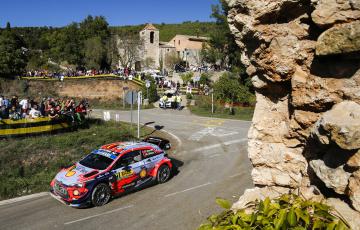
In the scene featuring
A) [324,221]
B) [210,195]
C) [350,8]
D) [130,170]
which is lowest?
[210,195]

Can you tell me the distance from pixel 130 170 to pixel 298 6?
32.5 feet

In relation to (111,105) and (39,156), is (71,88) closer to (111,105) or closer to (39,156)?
(111,105)

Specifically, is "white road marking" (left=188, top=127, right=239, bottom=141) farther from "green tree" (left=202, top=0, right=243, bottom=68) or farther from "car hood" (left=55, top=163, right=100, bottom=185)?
"green tree" (left=202, top=0, right=243, bottom=68)

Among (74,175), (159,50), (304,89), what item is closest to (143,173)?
(74,175)

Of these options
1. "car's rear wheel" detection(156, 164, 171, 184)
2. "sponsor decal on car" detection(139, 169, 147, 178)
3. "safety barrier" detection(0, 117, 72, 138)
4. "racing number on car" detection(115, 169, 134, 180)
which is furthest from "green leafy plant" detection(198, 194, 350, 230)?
"safety barrier" detection(0, 117, 72, 138)

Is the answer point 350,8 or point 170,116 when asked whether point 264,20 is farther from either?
point 170,116

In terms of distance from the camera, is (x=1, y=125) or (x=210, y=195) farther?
(x=1, y=125)

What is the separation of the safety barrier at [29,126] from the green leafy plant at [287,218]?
59.1ft

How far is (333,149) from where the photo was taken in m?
4.48

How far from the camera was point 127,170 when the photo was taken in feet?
44.4

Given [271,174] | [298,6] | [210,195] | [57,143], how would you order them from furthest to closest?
[57,143]
[210,195]
[271,174]
[298,6]

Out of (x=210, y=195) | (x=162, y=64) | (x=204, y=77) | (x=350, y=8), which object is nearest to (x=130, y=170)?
(x=210, y=195)

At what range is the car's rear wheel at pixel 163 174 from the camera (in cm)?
1483

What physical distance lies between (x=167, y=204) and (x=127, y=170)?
2071mm
